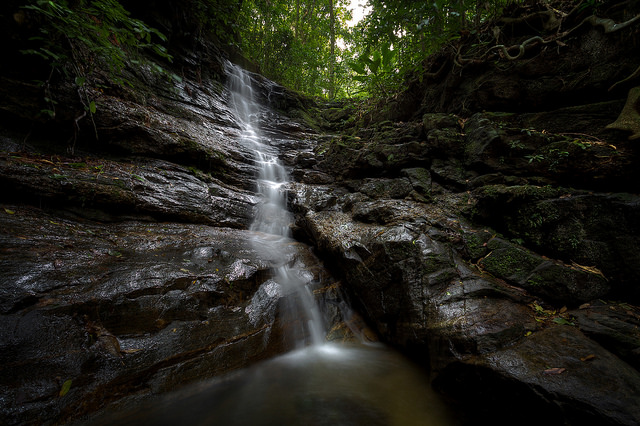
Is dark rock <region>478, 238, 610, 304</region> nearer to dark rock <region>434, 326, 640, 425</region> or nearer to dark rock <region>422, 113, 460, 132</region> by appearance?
dark rock <region>434, 326, 640, 425</region>

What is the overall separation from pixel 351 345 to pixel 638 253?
3320 millimetres

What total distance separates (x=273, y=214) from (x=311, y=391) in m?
4.18

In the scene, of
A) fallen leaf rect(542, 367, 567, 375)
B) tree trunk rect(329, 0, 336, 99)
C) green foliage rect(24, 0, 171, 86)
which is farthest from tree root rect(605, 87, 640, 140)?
tree trunk rect(329, 0, 336, 99)

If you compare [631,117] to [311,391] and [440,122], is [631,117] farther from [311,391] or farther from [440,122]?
[311,391]

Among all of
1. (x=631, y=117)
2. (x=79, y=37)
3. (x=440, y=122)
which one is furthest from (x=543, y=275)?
(x=79, y=37)

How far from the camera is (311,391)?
2398 millimetres

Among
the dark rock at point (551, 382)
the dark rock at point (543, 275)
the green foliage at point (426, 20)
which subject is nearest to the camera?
the dark rock at point (551, 382)

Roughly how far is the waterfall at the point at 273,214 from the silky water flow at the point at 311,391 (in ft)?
Answer: 0.07

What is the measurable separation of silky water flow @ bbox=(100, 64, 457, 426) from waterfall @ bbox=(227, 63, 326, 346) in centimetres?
2

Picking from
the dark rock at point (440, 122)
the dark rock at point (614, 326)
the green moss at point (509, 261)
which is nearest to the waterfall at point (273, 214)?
Result: the green moss at point (509, 261)

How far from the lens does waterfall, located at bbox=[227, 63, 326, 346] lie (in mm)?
3367

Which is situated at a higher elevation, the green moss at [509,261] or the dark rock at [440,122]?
the dark rock at [440,122]

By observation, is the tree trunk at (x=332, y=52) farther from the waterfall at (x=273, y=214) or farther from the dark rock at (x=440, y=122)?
the dark rock at (x=440, y=122)

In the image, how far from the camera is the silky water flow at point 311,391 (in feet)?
6.72
